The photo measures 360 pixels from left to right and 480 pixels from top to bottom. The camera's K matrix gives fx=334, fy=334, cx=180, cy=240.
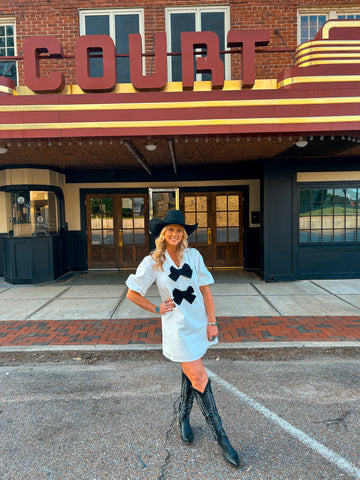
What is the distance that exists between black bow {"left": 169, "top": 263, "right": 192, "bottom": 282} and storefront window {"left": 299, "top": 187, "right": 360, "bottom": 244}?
6732 millimetres

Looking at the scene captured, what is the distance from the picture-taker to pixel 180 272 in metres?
2.55

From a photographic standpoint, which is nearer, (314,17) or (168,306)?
(168,306)

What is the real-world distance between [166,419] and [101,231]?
7.72 m

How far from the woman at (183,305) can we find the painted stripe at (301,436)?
2.13 ft

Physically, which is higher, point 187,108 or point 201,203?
point 187,108

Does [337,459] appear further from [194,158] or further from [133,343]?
[194,158]

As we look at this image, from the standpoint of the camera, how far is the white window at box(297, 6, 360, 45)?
827cm

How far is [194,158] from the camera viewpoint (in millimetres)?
8344

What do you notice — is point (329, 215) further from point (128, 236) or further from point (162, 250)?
point (162, 250)

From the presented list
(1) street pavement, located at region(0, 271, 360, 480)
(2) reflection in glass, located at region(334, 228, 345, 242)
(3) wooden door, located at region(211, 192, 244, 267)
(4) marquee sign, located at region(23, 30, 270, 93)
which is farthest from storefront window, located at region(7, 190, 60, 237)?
(2) reflection in glass, located at region(334, 228, 345, 242)

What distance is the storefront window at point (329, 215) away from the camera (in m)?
8.59

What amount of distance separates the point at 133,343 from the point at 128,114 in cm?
372

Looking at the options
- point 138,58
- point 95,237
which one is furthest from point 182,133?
point 95,237

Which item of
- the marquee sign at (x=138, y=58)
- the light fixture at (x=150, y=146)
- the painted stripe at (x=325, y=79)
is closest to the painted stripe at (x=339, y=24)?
the painted stripe at (x=325, y=79)
